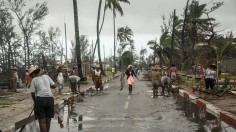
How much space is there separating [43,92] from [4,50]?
1477 inches

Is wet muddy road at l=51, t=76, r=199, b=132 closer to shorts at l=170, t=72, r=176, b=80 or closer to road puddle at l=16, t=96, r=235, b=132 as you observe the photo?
road puddle at l=16, t=96, r=235, b=132

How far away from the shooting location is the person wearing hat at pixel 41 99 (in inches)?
360

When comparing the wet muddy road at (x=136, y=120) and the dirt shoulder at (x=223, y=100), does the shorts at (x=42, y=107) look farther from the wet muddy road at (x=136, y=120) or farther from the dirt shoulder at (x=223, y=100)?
the dirt shoulder at (x=223, y=100)

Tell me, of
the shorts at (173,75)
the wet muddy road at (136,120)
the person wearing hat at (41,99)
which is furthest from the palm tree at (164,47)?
the person wearing hat at (41,99)

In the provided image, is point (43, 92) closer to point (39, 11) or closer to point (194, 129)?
point (194, 129)

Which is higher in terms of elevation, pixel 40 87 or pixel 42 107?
pixel 40 87

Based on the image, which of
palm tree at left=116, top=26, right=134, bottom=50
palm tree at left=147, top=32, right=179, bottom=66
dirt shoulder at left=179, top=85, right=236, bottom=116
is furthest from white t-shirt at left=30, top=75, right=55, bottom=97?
palm tree at left=116, top=26, right=134, bottom=50

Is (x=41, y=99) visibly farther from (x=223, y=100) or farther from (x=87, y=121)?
(x=223, y=100)

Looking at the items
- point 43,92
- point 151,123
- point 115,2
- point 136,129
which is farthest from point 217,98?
point 115,2

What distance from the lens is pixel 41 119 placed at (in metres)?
9.16

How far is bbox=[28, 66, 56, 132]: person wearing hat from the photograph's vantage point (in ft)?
30.0

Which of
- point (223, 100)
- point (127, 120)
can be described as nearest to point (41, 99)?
point (127, 120)

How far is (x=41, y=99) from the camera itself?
9.16 m

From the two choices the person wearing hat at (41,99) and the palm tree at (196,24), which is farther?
the palm tree at (196,24)
